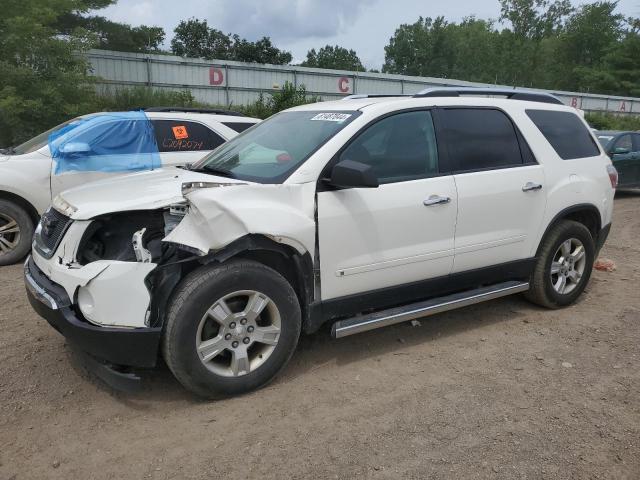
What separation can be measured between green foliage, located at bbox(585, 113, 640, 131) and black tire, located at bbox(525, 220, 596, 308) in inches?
1283

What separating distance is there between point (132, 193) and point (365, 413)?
198 centimetres

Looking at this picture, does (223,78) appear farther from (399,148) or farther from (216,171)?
(399,148)

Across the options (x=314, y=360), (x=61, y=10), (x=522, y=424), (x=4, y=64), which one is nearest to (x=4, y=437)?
(x=314, y=360)

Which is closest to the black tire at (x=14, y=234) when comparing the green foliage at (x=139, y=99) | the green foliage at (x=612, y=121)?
the green foliage at (x=139, y=99)

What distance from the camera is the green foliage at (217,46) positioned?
175ft

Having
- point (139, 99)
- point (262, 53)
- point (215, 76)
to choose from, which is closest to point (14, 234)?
point (139, 99)

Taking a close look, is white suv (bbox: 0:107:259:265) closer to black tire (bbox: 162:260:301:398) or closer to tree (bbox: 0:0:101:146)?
black tire (bbox: 162:260:301:398)

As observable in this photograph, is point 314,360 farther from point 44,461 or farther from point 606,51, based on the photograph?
point 606,51

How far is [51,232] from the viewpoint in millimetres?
3461

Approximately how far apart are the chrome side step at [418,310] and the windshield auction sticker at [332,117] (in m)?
1.40

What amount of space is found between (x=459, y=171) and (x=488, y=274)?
0.90 meters

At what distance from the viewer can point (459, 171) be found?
406 centimetres

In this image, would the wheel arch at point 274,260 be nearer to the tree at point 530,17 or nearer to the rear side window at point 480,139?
the rear side window at point 480,139

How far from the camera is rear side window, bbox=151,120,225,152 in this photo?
7086mm
